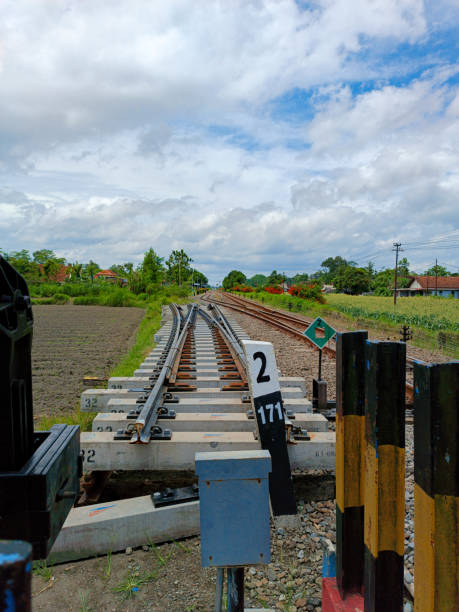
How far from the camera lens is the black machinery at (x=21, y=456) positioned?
995 millimetres

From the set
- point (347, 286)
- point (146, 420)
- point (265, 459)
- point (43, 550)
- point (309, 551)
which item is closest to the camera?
point (43, 550)

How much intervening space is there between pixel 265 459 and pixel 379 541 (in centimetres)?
46

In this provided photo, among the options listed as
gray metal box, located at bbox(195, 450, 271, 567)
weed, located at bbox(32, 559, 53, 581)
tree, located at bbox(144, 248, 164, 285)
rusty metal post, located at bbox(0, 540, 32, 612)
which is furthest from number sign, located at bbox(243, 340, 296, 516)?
tree, located at bbox(144, 248, 164, 285)

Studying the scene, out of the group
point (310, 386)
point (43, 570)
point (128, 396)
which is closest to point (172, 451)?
point (43, 570)

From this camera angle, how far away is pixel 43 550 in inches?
40.1

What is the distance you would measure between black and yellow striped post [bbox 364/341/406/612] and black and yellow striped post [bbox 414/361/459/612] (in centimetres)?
12

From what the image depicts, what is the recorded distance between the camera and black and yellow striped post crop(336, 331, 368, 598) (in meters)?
1.55

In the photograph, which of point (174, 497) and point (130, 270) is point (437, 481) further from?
point (130, 270)

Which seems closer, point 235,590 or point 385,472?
point 385,472

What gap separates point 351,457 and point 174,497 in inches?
61.9

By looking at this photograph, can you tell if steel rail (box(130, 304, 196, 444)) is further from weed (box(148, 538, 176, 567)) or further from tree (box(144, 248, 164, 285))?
tree (box(144, 248, 164, 285))

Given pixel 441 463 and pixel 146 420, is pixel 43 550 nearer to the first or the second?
pixel 441 463

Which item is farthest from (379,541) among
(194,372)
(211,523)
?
(194,372)

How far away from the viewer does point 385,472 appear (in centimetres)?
130
